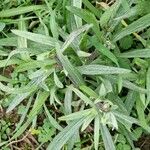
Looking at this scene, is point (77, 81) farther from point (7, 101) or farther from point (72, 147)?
point (7, 101)

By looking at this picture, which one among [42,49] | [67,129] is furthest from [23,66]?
[67,129]

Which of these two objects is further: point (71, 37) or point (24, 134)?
point (24, 134)

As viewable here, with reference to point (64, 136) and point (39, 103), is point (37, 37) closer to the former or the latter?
point (39, 103)

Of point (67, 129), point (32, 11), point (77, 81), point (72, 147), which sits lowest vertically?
point (72, 147)

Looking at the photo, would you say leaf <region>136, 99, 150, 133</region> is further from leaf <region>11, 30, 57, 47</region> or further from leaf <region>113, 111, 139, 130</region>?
leaf <region>11, 30, 57, 47</region>

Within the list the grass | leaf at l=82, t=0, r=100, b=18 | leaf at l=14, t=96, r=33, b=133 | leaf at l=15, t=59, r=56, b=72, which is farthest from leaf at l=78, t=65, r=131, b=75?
leaf at l=14, t=96, r=33, b=133

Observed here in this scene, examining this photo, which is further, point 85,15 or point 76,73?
point 76,73

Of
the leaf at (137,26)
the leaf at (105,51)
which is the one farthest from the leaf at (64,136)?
the leaf at (137,26)

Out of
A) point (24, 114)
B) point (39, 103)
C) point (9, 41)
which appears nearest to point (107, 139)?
point (39, 103)
